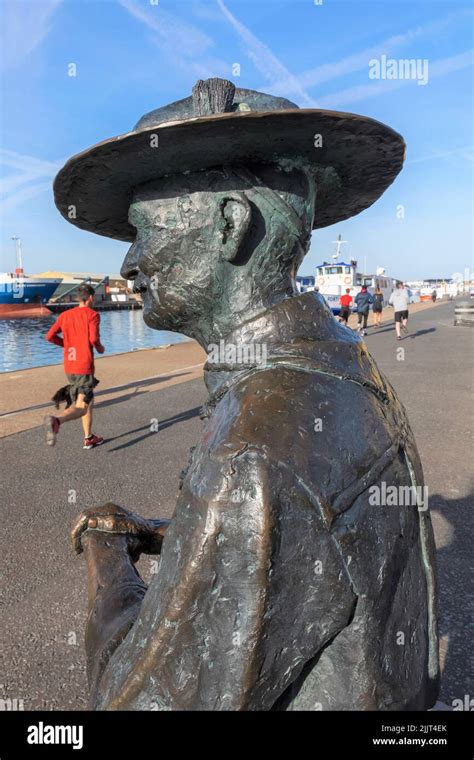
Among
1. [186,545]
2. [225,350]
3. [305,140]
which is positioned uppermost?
[305,140]

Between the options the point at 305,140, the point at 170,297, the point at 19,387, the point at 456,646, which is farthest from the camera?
the point at 19,387

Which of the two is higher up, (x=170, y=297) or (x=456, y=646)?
(x=170, y=297)

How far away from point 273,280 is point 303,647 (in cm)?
80

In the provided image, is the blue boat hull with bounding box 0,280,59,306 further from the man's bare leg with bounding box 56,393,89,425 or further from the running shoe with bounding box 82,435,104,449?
the running shoe with bounding box 82,435,104,449

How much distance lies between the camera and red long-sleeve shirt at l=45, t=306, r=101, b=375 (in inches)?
280

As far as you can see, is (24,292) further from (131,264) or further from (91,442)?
(131,264)

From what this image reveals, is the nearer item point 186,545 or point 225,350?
point 186,545

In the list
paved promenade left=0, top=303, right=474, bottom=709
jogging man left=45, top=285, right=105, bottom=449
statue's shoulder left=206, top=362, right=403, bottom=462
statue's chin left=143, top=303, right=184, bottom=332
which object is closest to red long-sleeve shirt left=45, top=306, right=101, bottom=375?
jogging man left=45, top=285, right=105, bottom=449

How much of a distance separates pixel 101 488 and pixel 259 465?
15.9 feet

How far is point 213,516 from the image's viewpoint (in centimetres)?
91

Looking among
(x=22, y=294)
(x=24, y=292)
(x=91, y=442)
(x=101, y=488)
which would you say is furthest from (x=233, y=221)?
(x=24, y=292)

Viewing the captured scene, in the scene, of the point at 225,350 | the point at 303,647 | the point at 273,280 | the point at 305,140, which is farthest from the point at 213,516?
the point at 305,140

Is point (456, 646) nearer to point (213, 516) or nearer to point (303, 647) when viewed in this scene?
point (303, 647)

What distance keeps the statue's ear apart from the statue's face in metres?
0.02
